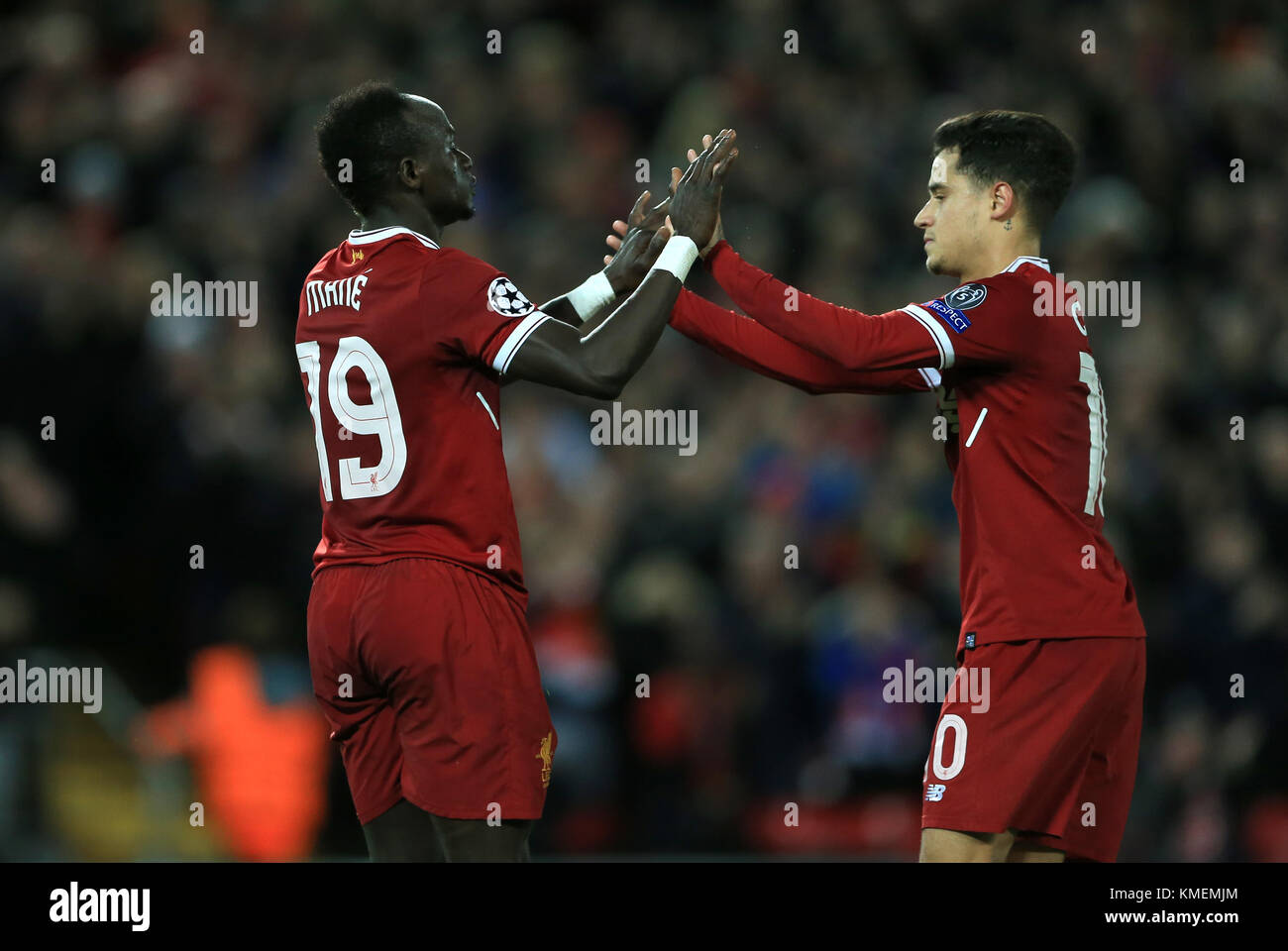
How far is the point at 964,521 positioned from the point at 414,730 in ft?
5.07

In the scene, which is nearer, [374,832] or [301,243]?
[374,832]

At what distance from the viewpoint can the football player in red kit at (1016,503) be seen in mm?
3887

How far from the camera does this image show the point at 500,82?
31.2 ft

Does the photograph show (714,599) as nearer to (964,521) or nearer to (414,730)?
(964,521)

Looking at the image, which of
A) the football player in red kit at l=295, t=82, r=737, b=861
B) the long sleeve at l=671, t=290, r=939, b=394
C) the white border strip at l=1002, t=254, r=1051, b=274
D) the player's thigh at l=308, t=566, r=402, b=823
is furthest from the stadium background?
the white border strip at l=1002, t=254, r=1051, b=274

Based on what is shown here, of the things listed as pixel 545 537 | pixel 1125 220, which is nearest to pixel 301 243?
pixel 545 537

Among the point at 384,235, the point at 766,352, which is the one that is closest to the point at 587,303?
the point at 766,352

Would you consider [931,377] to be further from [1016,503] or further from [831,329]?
[1016,503]

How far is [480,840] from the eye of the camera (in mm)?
3660

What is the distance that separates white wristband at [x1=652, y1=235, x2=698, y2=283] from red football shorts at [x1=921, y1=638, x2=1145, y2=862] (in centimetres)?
126

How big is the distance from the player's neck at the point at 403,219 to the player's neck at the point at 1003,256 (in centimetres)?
148

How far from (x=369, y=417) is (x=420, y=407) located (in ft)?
0.43

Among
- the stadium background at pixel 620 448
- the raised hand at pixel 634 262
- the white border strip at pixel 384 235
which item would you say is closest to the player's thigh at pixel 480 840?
the white border strip at pixel 384 235

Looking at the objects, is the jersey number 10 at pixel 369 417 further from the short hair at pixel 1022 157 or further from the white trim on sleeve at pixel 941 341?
the short hair at pixel 1022 157
